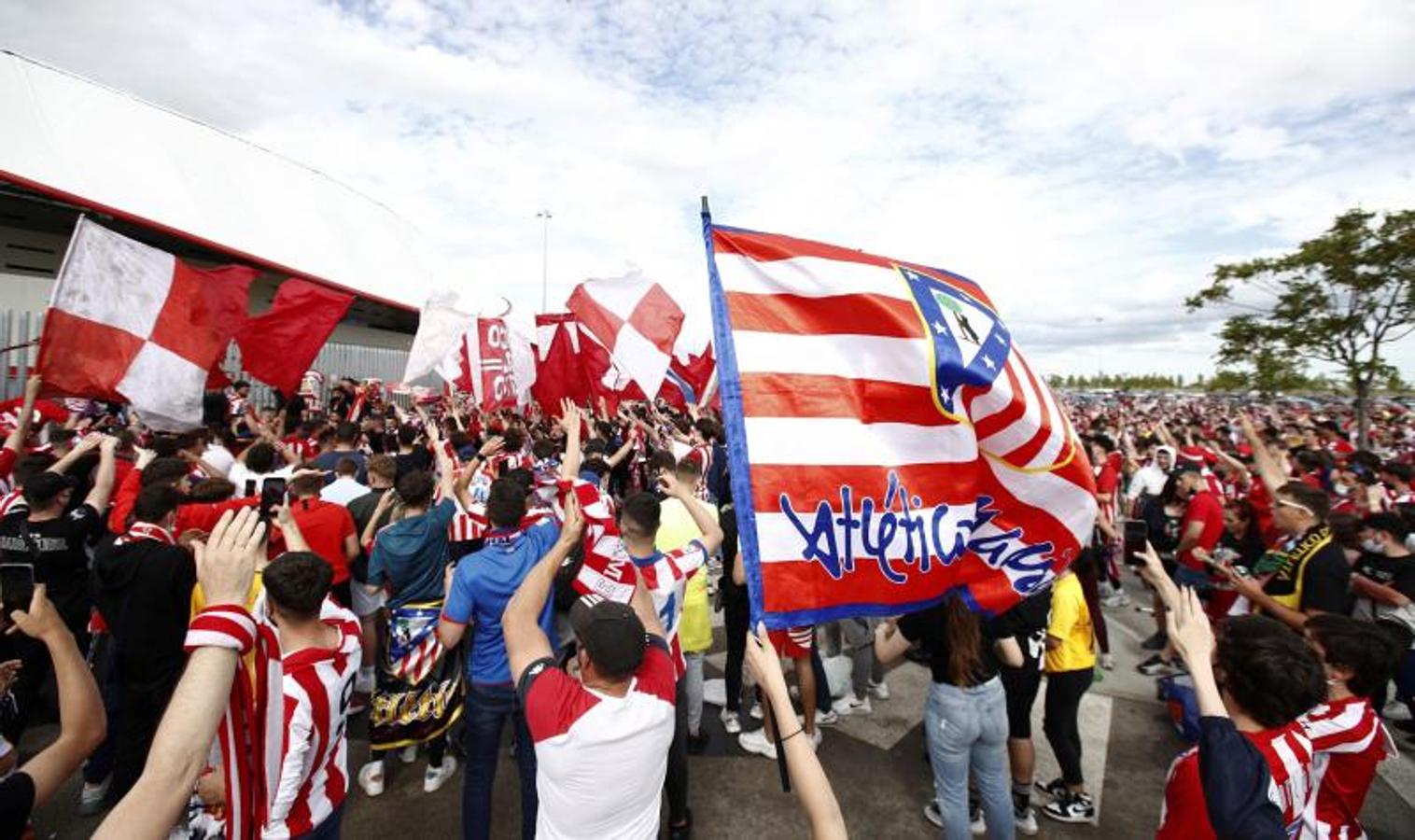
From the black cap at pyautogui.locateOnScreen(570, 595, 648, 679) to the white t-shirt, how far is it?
Result: 0.44 ft

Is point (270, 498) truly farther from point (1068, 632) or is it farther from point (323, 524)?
point (1068, 632)

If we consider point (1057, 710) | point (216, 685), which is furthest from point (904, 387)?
point (1057, 710)

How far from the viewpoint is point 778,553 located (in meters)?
2.22

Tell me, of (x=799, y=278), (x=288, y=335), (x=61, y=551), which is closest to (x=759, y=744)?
(x=799, y=278)

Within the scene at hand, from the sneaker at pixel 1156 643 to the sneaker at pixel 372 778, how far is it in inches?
284

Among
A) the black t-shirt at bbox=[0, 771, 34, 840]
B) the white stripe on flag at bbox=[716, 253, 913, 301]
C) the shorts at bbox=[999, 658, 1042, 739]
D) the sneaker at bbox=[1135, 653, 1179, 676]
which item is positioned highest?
the white stripe on flag at bbox=[716, 253, 913, 301]

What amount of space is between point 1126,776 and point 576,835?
4213 mm

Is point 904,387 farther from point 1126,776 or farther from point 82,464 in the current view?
point 82,464

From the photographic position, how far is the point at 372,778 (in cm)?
397

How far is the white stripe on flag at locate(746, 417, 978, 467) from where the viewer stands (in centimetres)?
228

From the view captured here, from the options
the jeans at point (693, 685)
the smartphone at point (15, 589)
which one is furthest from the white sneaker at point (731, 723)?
the smartphone at point (15, 589)

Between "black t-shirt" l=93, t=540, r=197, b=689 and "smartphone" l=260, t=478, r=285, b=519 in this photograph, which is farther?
"smartphone" l=260, t=478, r=285, b=519

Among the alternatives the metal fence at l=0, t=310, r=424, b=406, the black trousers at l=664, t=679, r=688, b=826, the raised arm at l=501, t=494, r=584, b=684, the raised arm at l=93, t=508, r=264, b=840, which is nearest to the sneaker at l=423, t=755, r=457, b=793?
the black trousers at l=664, t=679, r=688, b=826

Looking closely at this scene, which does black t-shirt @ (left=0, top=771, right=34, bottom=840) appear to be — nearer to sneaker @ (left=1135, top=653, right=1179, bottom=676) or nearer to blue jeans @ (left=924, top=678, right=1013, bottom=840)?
blue jeans @ (left=924, top=678, right=1013, bottom=840)
